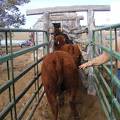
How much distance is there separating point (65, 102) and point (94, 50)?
1868mm

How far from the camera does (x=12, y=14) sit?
2453cm

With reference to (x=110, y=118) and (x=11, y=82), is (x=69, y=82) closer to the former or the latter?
(x=110, y=118)

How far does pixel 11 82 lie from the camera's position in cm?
403

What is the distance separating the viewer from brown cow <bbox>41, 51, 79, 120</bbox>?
5.64m

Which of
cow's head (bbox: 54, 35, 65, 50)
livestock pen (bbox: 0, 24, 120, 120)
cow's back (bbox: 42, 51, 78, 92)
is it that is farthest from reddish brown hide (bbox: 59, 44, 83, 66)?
cow's back (bbox: 42, 51, 78, 92)

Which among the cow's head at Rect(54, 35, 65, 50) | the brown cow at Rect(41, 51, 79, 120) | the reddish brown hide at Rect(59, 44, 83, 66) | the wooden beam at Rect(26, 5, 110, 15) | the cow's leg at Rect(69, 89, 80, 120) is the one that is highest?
the wooden beam at Rect(26, 5, 110, 15)

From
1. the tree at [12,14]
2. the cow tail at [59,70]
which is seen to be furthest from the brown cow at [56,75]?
the tree at [12,14]

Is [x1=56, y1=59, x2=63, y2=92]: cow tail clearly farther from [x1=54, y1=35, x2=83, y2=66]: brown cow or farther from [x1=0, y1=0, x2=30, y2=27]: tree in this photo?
[x1=0, y1=0, x2=30, y2=27]: tree

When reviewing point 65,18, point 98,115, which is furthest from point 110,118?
point 65,18

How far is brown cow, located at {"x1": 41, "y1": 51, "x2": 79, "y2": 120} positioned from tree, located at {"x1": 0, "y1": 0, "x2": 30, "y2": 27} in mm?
17480

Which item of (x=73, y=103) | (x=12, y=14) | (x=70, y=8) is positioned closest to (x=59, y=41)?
(x=73, y=103)

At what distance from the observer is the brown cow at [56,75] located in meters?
5.64

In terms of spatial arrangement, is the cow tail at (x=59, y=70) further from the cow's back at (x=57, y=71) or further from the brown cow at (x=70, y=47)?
the brown cow at (x=70, y=47)

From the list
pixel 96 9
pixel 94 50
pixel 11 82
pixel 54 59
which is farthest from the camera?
pixel 96 9
